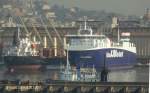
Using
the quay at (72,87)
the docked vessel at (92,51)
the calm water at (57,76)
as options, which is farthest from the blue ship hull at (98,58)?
the quay at (72,87)

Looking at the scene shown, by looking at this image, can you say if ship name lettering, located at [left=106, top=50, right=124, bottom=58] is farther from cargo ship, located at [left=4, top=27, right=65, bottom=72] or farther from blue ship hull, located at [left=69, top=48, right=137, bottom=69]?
cargo ship, located at [left=4, top=27, right=65, bottom=72]

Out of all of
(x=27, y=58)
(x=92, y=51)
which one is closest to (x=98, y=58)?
(x=92, y=51)

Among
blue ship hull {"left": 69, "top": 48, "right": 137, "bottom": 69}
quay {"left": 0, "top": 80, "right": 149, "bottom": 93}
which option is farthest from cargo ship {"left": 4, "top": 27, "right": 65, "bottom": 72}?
quay {"left": 0, "top": 80, "right": 149, "bottom": 93}

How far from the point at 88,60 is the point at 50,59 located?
949 centimetres

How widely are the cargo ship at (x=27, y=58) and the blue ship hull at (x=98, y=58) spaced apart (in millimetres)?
3868

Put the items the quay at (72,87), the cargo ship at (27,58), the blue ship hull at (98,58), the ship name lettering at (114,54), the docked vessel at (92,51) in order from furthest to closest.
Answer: the ship name lettering at (114,54) < the cargo ship at (27,58) < the docked vessel at (92,51) < the blue ship hull at (98,58) < the quay at (72,87)

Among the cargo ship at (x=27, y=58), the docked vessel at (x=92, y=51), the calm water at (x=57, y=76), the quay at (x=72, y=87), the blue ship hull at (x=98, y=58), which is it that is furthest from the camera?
the cargo ship at (x=27, y=58)

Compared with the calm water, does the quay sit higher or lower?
higher

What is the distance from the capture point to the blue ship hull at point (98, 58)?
4347 inches

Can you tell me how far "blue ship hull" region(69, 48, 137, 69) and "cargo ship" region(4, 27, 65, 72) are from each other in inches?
152

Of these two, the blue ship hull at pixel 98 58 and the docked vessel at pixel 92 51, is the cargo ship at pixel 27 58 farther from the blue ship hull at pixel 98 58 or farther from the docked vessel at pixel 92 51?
the blue ship hull at pixel 98 58

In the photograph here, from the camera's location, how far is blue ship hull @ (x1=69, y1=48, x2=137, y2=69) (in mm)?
110406

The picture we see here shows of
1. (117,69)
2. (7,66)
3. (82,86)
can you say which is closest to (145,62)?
(117,69)

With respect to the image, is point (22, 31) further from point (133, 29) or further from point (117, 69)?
point (117, 69)
